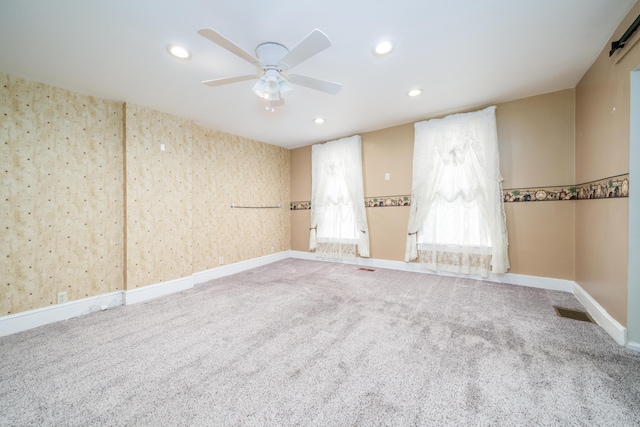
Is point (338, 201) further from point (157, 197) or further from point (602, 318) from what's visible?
point (602, 318)

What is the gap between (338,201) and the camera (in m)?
4.62

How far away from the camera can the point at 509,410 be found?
1220 millimetres

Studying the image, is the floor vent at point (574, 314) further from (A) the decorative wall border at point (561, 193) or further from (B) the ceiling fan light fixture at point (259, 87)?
(B) the ceiling fan light fixture at point (259, 87)

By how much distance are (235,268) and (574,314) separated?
14.5 feet

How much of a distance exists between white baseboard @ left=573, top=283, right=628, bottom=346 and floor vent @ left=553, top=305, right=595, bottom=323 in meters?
0.04

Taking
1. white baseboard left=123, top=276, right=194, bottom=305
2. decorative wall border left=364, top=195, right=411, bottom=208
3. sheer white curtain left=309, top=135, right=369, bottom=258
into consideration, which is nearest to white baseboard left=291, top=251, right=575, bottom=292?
sheer white curtain left=309, top=135, right=369, bottom=258

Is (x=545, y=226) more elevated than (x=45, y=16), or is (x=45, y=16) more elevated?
(x=45, y=16)

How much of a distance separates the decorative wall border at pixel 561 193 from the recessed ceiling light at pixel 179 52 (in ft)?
10.8

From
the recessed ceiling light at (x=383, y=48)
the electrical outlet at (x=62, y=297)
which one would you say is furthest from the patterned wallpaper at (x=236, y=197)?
the recessed ceiling light at (x=383, y=48)

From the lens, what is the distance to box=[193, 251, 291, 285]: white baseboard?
11.8ft

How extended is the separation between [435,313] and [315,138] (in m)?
3.63

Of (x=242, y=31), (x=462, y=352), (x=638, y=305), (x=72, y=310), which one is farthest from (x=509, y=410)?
(x=72, y=310)

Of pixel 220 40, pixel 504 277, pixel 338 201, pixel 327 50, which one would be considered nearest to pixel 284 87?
pixel 327 50

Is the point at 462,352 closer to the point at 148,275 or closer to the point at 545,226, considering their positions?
the point at 545,226
